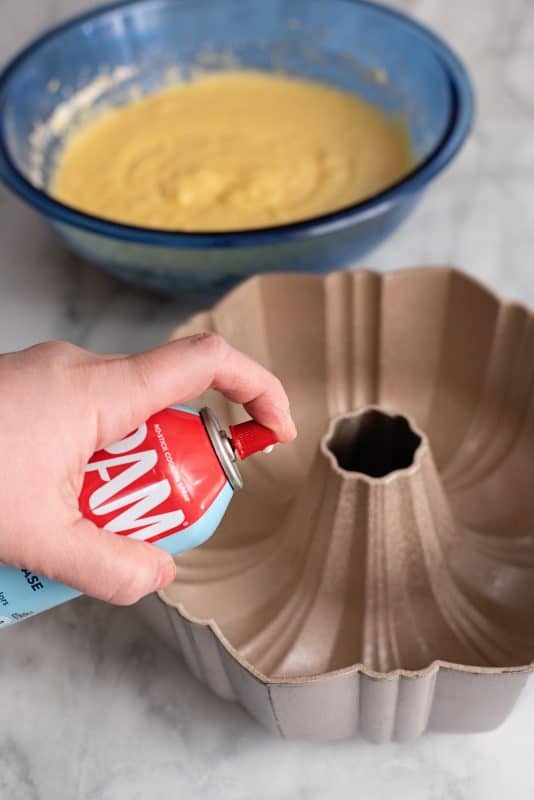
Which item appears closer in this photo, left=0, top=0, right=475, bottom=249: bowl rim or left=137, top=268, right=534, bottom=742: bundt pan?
left=137, top=268, right=534, bottom=742: bundt pan

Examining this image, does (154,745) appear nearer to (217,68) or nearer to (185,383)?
(185,383)

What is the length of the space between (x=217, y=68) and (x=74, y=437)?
629 mm

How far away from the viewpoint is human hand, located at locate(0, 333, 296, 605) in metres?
0.39

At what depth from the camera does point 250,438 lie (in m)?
0.45

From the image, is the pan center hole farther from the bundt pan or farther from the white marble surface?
the white marble surface

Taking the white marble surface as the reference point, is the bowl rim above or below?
above

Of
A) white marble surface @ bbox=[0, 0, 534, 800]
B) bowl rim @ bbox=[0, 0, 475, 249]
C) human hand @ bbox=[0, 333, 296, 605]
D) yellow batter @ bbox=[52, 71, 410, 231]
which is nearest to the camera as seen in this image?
human hand @ bbox=[0, 333, 296, 605]

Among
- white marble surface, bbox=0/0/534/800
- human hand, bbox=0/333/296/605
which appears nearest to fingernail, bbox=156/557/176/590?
human hand, bbox=0/333/296/605

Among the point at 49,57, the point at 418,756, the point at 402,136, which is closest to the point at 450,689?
the point at 418,756

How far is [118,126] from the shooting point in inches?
34.2

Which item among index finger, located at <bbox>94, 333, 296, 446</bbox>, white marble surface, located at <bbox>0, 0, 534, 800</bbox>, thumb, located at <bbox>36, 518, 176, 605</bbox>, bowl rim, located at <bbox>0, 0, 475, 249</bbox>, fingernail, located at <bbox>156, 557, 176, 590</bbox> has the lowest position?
white marble surface, located at <bbox>0, 0, 534, 800</bbox>

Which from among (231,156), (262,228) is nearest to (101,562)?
(262,228)

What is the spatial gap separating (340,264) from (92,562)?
39 cm

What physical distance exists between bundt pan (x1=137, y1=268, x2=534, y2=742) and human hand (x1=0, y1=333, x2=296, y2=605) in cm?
6
